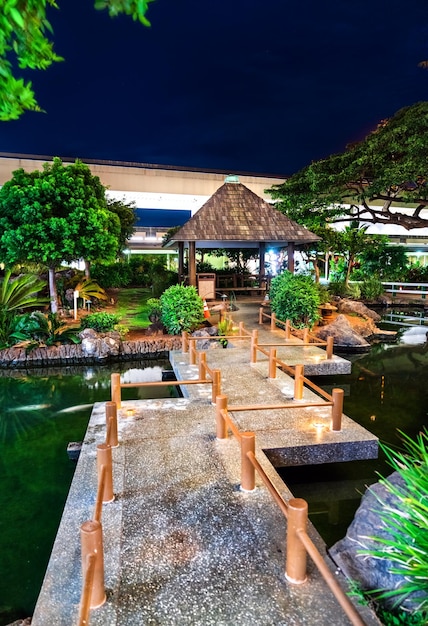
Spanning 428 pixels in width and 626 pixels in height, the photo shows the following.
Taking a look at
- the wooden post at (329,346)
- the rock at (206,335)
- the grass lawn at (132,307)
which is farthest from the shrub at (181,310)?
the wooden post at (329,346)

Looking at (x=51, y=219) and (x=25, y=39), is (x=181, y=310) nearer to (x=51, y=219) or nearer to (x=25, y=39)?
(x=51, y=219)

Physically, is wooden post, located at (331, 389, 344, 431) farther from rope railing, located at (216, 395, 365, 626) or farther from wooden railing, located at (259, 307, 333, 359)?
wooden railing, located at (259, 307, 333, 359)

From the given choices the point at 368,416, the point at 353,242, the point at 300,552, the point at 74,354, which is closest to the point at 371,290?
the point at 353,242

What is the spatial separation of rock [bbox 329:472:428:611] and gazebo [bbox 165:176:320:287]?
11300 millimetres

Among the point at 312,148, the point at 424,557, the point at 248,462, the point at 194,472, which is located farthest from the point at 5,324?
the point at 312,148

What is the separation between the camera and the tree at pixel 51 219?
11.5m

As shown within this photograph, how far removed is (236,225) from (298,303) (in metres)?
4.28

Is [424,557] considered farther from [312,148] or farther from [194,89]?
[312,148]

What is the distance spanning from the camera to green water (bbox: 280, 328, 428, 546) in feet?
15.8

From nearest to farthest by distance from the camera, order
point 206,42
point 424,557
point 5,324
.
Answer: point 424,557 → point 5,324 → point 206,42

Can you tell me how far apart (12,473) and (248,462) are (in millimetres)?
3841

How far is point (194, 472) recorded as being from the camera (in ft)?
14.3

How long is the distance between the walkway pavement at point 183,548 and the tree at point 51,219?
8.36 m

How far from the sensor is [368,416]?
24.6 feet
